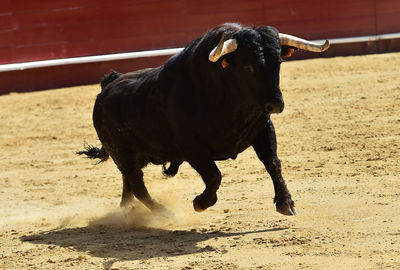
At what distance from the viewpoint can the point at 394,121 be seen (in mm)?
7816

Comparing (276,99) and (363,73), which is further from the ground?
(276,99)

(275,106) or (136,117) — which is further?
(136,117)

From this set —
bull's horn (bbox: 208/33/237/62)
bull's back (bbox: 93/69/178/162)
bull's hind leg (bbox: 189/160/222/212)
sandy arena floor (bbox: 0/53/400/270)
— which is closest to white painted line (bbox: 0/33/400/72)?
sandy arena floor (bbox: 0/53/400/270)

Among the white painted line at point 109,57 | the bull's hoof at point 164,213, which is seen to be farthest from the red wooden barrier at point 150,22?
the bull's hoof at point 164,213

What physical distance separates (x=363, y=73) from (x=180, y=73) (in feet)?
16.6

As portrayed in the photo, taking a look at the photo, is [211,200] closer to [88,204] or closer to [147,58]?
[88,204]

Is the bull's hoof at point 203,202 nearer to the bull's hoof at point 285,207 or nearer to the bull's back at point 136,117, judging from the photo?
the bull's hoof at point 285,207

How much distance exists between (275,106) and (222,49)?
1.61 feet

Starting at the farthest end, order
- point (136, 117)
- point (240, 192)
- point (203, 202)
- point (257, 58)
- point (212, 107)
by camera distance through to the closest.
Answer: point (240, 192), point (136, 117), point (212, 107), point (203, 202), point (257, 58)

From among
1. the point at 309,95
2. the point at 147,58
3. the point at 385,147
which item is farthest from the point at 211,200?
the point at 147,58

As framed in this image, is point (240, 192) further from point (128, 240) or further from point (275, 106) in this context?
point (275, 106)

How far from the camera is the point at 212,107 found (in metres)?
5.02

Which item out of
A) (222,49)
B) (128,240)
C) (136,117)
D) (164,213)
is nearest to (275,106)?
(222,49)

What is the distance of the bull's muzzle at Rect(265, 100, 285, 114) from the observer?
4457mm
